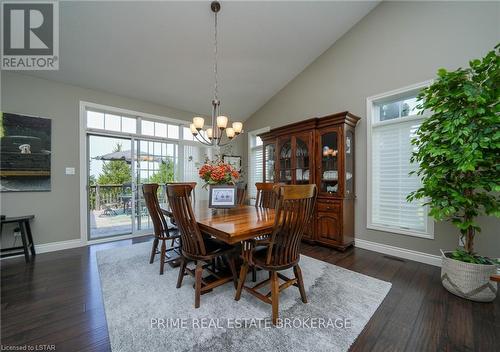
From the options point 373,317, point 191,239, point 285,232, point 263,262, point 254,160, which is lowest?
point 373,317

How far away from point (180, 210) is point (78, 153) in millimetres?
2935

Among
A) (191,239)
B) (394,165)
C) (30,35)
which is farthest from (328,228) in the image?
(30,35)

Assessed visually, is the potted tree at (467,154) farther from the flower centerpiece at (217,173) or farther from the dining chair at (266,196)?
the flower centerpiece at (217,173)

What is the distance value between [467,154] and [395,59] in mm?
1973

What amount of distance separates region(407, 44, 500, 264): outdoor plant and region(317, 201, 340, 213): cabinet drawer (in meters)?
1.19

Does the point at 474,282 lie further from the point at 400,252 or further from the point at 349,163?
the point at 349,163

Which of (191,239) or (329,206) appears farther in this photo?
(329,206)

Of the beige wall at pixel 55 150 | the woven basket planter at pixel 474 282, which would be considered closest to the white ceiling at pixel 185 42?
the beige wall at pixel 55 150

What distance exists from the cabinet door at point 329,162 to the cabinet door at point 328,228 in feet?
1.21

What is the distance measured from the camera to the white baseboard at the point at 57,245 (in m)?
3.07

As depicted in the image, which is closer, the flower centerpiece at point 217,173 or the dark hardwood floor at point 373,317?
the dark hardwood floor at point 373,317

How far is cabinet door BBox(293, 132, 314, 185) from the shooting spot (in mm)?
3559

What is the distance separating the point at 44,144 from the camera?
3.10m

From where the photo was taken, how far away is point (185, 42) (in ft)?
9.93
